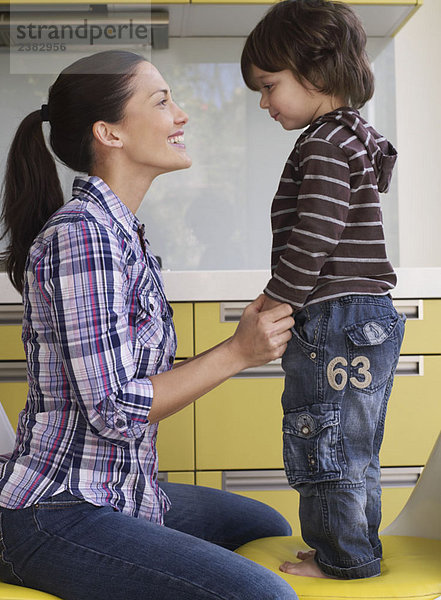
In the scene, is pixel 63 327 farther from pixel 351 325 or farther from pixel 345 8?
pixel 345 8

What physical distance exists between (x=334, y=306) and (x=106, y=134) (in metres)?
0.49

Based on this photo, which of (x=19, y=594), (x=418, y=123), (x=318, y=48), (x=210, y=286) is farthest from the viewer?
(x=418, y=123)

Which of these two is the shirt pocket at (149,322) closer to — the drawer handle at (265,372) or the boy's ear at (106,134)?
the boy's ear at (106,134)

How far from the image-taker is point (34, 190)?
50.4 inches

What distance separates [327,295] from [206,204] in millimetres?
1796

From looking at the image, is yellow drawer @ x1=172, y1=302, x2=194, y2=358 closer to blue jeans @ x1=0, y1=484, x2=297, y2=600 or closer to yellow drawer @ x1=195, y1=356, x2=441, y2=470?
yellow drawer @ x1=195, y1=356, x2=441, y2=470

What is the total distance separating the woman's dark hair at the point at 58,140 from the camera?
124 centimetres

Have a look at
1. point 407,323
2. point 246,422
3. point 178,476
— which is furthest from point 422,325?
point 178,476

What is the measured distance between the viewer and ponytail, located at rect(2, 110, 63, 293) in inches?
50.2

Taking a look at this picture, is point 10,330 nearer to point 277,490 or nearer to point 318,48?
point 277,490

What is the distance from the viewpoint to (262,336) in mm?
1130

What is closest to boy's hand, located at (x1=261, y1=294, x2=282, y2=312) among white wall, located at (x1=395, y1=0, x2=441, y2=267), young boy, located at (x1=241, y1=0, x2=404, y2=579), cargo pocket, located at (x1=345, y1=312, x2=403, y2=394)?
young boy, located at (x1=241, y1=0, x2=404, y2=579)

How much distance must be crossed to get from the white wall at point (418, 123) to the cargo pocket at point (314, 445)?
1.93 meters

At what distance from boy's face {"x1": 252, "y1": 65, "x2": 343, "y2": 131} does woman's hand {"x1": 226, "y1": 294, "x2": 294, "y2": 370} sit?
1.20 feet
